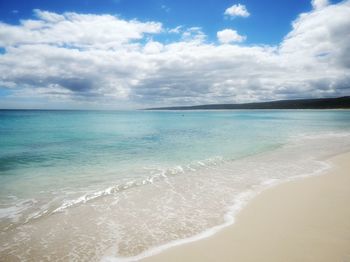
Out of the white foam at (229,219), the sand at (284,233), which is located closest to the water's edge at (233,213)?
the white foam at (229,219)

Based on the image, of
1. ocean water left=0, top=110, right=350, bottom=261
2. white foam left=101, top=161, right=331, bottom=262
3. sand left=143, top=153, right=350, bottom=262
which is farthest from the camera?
ocean water left=0, top=110, right=350, bottom=261

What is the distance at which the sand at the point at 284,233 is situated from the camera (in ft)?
15.2

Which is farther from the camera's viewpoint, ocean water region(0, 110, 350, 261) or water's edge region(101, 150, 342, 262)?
ocean water region(0, 110, 350, 261)

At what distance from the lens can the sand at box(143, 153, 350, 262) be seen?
4.63 metres

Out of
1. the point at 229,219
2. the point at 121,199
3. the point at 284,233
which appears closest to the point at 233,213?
the point at 229,219

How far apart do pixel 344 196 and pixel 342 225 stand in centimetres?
243

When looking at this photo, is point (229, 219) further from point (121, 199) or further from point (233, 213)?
point (121, 199)

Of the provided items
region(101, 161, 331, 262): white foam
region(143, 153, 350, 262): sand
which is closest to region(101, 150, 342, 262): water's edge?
region(101, 161, 331, 262): white foam

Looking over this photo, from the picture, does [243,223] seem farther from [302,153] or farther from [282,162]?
[302,153]

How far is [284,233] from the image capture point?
17.7 feet

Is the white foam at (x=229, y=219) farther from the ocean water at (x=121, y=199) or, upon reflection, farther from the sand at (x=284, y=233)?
the sand at (x=284, y=233)

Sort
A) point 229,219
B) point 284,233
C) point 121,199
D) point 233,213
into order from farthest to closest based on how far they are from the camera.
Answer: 1. point 121,199
2. point 233,213
3. point 229,219
4. point 284,233

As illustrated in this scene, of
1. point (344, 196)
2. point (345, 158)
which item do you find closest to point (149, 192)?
point (344, 196)

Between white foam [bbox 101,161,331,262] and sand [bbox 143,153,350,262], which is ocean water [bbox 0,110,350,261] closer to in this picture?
white foam [bbox 101,161,331,262]
